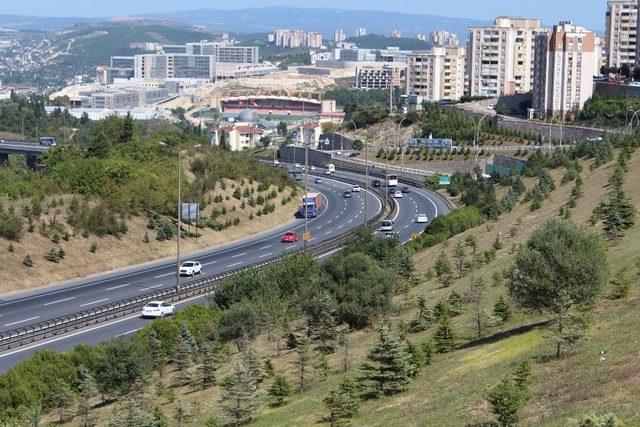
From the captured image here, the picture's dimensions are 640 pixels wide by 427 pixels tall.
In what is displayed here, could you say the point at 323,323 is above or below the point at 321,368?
above

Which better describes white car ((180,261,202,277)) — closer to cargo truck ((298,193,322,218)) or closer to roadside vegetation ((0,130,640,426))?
roadside vegetation ((0,130,640,426))

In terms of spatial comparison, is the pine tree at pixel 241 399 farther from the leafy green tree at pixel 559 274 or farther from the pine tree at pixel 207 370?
the leafy green tree at pixel 559 274

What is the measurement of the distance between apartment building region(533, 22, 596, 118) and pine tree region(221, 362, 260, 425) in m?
85.2

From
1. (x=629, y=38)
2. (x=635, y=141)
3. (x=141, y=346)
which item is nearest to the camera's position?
(x=141, y=346)

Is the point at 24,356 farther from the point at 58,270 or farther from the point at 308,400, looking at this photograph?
the point at 58,270

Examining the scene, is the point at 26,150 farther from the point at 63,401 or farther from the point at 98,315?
the point at 63,401

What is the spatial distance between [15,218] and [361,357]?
94.2 feet

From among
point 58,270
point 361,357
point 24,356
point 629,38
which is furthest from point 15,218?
point 629,38

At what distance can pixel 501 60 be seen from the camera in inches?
5620

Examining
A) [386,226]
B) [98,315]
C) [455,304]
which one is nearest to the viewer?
[455,304]

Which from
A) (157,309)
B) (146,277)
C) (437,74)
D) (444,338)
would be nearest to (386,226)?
(146,277)

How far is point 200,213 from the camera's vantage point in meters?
66.5

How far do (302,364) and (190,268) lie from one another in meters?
25.0

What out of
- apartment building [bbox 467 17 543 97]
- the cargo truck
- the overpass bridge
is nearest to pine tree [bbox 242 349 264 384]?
the cargo truck
